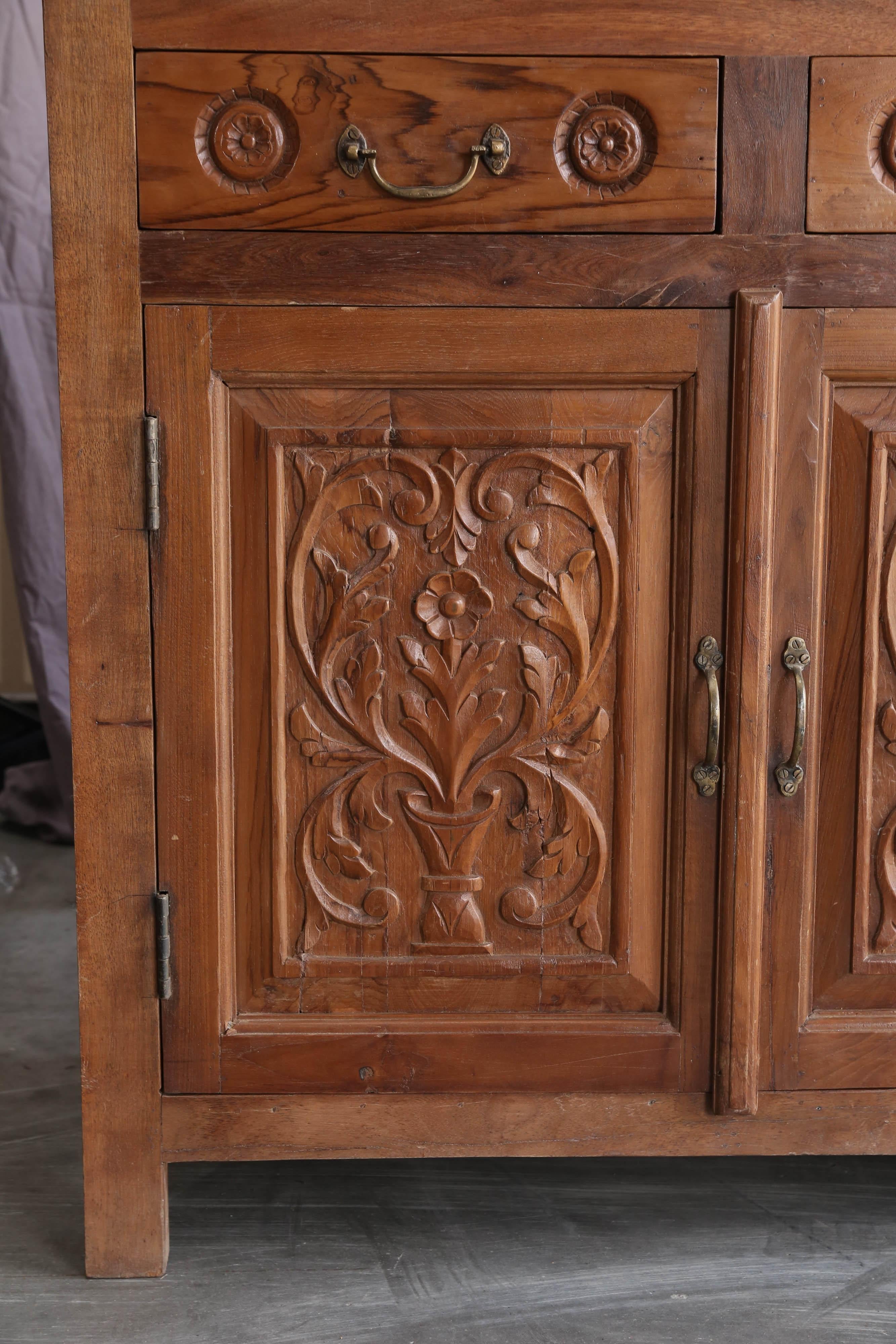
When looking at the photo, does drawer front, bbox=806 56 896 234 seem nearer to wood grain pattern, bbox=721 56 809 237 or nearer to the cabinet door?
wood grain pattern, bbox=721 56 809 237

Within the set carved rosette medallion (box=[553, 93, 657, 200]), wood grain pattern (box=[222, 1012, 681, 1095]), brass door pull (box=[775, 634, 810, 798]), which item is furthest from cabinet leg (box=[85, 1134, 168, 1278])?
carved rosette medallion (box=[553, 93, 657, 200])

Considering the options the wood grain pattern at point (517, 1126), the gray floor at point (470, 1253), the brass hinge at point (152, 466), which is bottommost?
the gray floor at point (470, 1253)

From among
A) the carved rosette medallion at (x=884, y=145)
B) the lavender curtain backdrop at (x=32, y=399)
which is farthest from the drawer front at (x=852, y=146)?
the lavender curtain backdrop at (x=32, y=399)

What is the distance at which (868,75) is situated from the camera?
1074 mm

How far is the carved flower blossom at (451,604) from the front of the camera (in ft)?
3.69

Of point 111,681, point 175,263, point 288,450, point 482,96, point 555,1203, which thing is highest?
point 482,96

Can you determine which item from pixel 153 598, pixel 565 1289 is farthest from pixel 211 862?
pixel 565 1289

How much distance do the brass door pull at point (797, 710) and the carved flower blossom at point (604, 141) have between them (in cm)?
46

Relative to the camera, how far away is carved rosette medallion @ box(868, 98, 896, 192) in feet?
3.54

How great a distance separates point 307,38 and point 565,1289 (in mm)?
1162

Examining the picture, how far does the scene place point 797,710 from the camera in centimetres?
114

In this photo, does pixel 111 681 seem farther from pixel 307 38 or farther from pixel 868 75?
pixel 868 75

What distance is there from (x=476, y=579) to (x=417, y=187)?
34 centimetres

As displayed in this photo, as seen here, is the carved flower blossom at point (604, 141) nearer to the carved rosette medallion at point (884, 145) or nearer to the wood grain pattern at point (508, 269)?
the wood grain pattern at point (508, 269)
